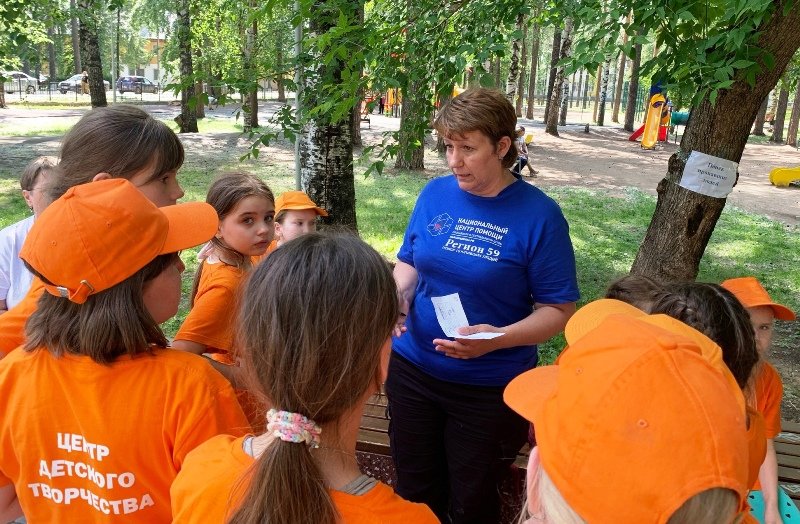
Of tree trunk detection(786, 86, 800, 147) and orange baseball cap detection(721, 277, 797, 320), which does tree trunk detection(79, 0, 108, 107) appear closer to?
orange baseball cap detection(721, 277, 797, 320)


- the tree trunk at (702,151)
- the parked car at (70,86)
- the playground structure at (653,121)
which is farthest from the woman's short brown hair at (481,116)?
the parked car at (70,86)

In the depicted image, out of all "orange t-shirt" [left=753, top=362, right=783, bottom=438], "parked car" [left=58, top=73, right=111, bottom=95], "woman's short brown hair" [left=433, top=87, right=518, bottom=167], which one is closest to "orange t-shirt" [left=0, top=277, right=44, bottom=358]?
"woman's short brown hair" [left=433, top=87, right=518, bottom=167]

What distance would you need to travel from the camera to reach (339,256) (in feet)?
3.73

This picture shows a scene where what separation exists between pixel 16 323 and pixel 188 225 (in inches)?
24.8

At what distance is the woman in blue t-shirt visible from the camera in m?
2.12

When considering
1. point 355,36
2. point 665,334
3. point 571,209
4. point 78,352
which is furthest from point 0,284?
point 571,209

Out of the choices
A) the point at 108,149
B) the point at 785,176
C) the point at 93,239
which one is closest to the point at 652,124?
the point at 785,176

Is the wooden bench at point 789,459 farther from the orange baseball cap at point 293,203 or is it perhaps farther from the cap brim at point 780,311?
the orange baseball cap at point 293,203

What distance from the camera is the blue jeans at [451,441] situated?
216 cm

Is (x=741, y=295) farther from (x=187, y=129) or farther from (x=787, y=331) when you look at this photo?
(x=187, y=129)

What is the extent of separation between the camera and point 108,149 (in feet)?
5.87

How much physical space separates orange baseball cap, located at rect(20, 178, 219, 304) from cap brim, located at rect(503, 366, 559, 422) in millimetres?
866

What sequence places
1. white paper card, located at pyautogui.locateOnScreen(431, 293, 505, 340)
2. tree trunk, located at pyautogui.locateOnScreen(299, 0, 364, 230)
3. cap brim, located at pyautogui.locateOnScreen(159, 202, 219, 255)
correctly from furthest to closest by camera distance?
tree trunk, located at pyautogui.locateOnScreen(299, 0, 364, 230) < white paper card, located at pyautogui.locateOnScreen(431, 293, 505, 340) < cap brim, located at pyautogui.locateOnScreen(159, 202, 219, 255)

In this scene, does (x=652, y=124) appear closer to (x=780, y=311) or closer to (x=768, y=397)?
(x=780, y=311)
